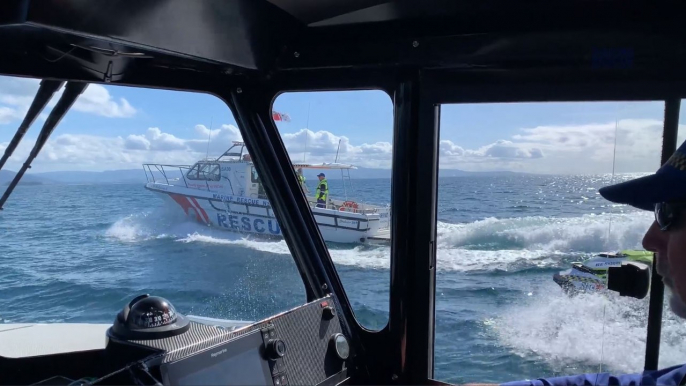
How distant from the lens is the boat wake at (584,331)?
2.03 metres

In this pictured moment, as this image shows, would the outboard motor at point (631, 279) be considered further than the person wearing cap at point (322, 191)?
No

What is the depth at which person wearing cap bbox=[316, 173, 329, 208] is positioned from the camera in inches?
105

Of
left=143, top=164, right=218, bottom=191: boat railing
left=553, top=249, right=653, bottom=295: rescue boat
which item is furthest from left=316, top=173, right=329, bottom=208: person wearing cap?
left=553, top=249, right=653, bottom=295: rescue boat

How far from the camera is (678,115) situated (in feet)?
6.45

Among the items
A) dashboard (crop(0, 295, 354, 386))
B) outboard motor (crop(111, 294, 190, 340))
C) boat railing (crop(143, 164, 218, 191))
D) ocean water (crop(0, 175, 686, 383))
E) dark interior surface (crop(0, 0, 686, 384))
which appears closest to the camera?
dashboard (crop(0, 295, 354, 386))

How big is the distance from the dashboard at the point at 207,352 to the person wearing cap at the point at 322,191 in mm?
600

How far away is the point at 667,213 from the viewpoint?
1.19 m

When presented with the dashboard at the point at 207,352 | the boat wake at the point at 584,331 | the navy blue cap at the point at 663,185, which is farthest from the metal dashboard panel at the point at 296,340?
the navy blue cap at the point at 663,185

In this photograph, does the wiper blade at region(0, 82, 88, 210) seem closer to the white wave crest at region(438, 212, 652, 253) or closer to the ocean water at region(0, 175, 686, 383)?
the ocean water at region(0, 175, 686, 383)

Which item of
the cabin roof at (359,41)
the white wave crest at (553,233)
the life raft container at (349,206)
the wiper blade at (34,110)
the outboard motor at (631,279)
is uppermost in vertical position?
the cabin roof at (359,41)

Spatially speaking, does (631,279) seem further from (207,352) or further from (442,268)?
(207,352)

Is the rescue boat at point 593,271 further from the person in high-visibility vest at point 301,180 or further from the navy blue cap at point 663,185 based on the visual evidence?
the person in high-visibility vest at point 301,180

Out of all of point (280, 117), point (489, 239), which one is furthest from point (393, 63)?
point (489, 239)

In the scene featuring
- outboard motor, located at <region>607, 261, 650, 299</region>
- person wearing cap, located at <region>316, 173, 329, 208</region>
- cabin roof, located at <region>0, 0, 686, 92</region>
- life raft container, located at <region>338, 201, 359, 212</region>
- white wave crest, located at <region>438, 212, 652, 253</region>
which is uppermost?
cabin roof, located at <region>0, 0, 686, 92</region>
